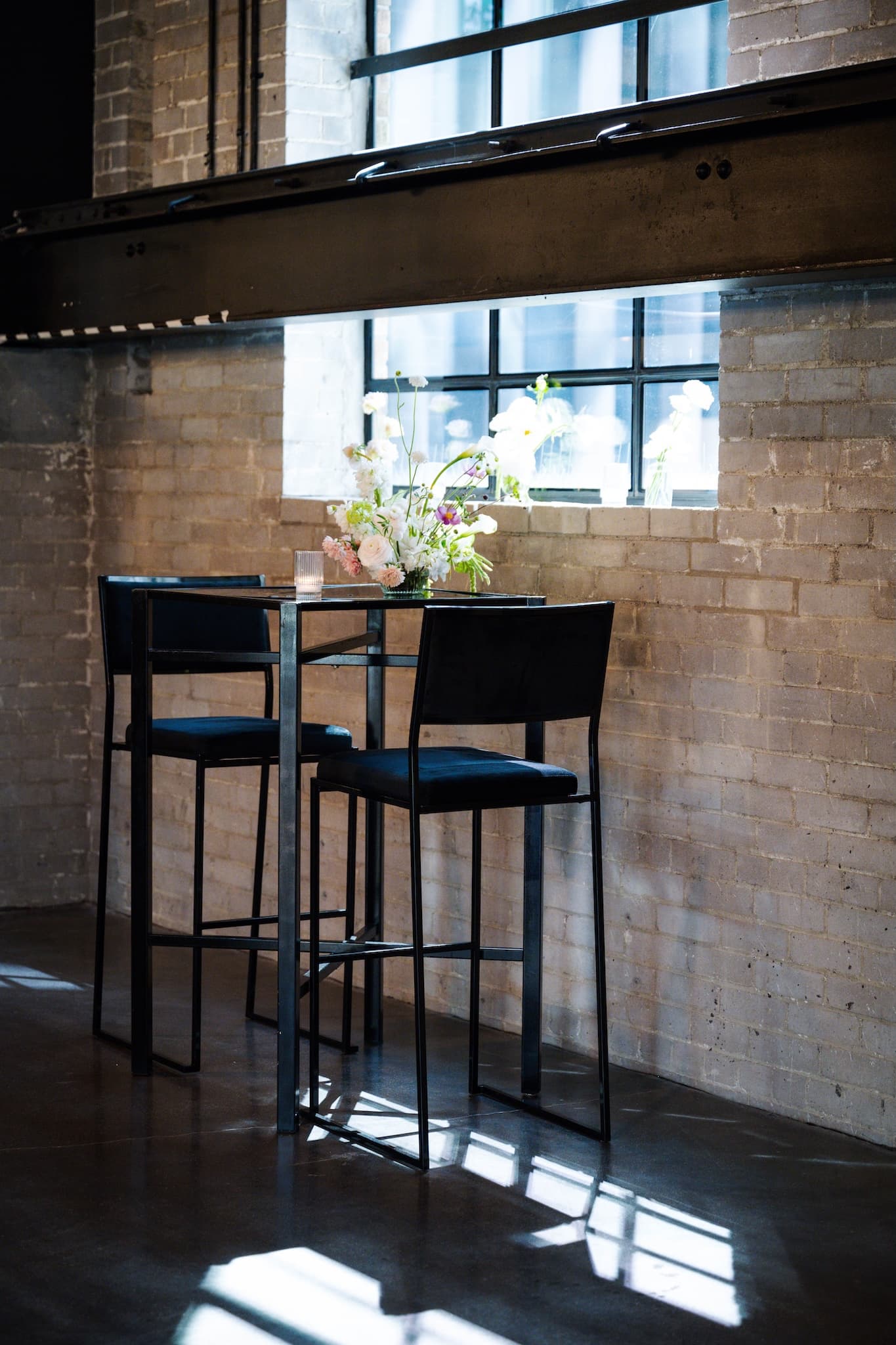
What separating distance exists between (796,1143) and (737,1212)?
1.43 ft

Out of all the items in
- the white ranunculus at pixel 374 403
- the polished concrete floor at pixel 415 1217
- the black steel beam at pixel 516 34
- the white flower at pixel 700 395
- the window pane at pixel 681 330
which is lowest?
the polished concrete floor at pixel 415 1217

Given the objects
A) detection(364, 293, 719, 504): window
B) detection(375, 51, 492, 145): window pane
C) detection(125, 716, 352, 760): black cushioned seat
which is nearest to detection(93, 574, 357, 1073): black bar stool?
detection(125, 716, 352, 760): black cushioned seat

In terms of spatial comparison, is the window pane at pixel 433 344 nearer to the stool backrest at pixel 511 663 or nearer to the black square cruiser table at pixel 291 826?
the black square cruiser table at pixel 291 826

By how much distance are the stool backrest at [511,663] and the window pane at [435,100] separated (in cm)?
189

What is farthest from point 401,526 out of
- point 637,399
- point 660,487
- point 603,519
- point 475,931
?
point 475,931

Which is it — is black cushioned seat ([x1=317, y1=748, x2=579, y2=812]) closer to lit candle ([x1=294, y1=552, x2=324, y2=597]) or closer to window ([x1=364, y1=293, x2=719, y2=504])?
lit candle ([x1=294, y1=552, x2=324, y2=597])

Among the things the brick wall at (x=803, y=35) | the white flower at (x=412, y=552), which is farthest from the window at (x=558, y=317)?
the white flower at (x=412, y=552)

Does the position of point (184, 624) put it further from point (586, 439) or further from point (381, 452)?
point (586, 439)

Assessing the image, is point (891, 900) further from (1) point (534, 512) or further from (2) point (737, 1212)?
(1) point (534, 512)

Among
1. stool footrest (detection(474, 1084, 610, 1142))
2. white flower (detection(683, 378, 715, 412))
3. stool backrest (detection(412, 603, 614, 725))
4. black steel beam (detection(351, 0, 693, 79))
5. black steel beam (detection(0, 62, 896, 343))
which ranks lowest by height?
stool footrest (detection(474, 1084, 610, 1142))

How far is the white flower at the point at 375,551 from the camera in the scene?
12.9 feet

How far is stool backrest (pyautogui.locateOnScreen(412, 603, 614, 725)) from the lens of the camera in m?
3.34

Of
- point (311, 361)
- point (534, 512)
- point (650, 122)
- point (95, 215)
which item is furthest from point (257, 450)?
point (650, 122)

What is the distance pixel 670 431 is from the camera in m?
4.34
